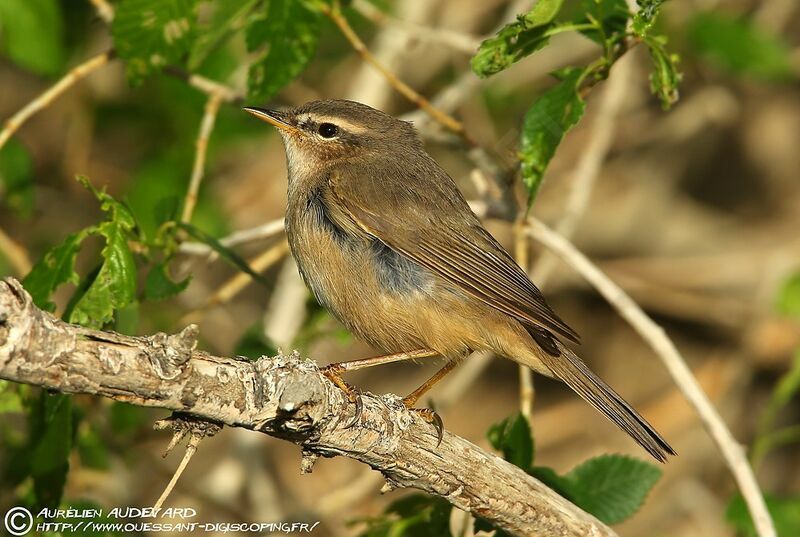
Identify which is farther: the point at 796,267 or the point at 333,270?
the point at 796,267

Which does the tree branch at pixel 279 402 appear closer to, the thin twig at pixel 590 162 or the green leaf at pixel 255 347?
the green leaf at pixel 255 347

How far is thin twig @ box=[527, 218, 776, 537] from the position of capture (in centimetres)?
448

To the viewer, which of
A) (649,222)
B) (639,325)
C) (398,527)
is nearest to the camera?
(398,527)

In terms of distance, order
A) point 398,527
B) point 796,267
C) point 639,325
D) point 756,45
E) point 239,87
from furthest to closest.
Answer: point 796,267 < point 239,87 < point 756,45 < point 639,325 < point 398,527

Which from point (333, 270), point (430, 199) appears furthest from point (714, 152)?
point (333, 270)

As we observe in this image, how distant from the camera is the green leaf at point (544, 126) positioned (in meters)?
3.94

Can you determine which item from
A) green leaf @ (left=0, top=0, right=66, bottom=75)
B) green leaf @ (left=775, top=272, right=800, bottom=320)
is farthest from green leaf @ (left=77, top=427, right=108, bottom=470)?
green leaf @ (left=775, top=272, right=800, bottom=320)

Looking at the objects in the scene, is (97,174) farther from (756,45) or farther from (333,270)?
(756,45)

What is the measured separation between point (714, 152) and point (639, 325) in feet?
15.9

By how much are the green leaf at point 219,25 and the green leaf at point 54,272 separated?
127 centimetres

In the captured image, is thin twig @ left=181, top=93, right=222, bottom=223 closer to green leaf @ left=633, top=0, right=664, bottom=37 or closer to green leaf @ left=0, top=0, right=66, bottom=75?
green leaf @ left=0, top=0, right=66, bottom=75

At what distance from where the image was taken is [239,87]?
7465 millimetres

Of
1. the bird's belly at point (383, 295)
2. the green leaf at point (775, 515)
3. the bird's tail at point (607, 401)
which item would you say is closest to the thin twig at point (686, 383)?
the green leaf at point (775, 515)

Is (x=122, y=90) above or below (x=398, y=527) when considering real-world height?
above
